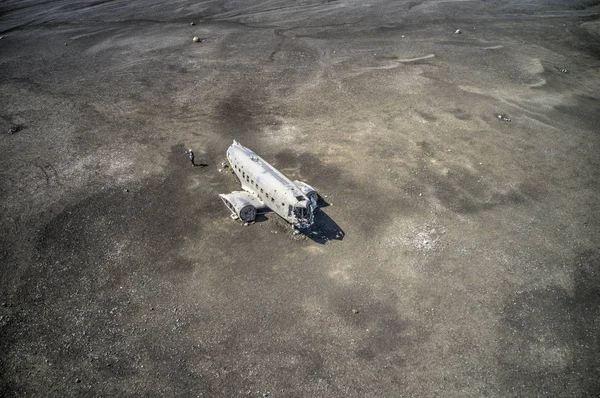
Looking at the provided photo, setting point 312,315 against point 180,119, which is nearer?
point 312,315

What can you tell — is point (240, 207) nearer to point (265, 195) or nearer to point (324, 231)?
point (265, 195)

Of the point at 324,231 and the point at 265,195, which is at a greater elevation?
the point at 265,195

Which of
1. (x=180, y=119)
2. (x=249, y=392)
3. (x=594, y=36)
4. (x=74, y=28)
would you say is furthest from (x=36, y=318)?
(x=594, y=36)

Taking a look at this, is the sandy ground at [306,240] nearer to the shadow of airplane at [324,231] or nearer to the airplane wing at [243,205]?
the shadow of airplane at [324,231]

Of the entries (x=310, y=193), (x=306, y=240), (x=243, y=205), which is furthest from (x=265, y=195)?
(x=306, y=240)

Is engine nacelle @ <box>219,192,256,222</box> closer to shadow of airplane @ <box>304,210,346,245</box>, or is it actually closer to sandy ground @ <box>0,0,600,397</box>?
sandy ground @ <box>0,0,600,397</box>

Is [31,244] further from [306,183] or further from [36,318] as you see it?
[306,183]

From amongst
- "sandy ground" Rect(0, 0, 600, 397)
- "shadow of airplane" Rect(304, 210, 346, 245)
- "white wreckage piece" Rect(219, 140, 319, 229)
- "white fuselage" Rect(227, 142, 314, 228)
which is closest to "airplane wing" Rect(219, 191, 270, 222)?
"white wreckage piece" Rect(219, 140, 319, 229)

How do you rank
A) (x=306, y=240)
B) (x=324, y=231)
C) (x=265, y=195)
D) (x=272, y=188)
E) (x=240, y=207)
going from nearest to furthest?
(x=306, y=240)
(x=272, y=188)
(x=240, y=207)
(x=324, y=231)
(x=265, y=195)
